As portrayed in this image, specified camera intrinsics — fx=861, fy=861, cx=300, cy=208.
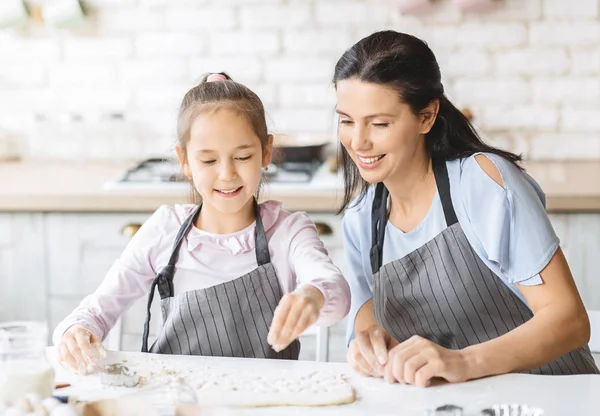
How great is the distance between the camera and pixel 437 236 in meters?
1.88

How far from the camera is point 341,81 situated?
183cm

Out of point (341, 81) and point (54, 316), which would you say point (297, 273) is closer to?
point (341, 81)

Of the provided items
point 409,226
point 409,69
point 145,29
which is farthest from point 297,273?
point 145,29

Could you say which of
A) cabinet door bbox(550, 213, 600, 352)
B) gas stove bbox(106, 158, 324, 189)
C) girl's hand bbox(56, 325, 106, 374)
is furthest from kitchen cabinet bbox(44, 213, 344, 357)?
girl's hand bbox(56, 325, 106, 374)

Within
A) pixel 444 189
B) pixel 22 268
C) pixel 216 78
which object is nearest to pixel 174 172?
pixel 22 268

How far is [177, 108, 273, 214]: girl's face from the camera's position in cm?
179

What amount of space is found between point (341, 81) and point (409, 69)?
15 centimetres

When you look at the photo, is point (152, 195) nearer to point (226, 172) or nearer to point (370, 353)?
point (226, 172)

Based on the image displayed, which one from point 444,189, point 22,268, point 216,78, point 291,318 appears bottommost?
point 22,268

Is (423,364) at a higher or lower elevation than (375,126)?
lower

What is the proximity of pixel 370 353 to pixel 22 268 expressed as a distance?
1730 millimetres

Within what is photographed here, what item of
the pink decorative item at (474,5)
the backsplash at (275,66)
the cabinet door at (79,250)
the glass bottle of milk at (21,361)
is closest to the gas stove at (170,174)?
the cabinet door at (79,250)

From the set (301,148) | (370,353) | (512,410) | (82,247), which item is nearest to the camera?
(512,410)

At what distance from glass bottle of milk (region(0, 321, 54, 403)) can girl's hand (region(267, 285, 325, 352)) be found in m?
0.37
